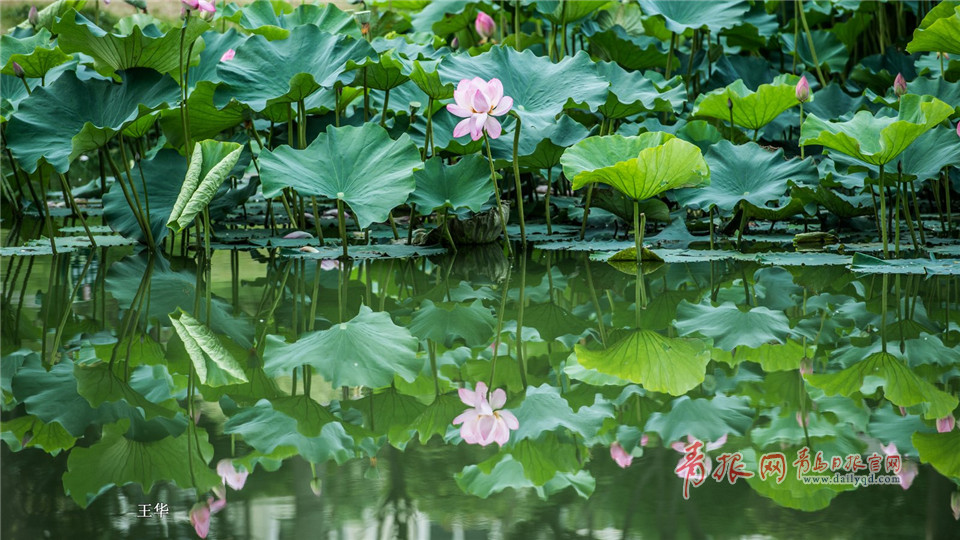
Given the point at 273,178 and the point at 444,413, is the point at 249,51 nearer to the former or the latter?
the point at 273,178

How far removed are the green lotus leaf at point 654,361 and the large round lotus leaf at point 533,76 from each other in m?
1.11

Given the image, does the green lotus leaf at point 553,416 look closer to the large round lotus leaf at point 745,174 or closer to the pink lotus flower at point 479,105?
the pink lotus flower at point 479,105

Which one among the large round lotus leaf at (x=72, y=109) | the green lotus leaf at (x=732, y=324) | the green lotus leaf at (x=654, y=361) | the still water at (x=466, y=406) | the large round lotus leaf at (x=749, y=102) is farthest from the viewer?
the large round lotus leaf at (x=749, y=102)

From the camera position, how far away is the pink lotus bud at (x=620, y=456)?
849 millimetres

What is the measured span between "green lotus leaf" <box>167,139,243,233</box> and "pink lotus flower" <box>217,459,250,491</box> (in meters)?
1.32

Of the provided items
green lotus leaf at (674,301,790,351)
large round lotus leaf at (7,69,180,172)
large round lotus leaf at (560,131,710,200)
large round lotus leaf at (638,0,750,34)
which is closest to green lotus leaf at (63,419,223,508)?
green lotus leaf at (674,301,790,351)

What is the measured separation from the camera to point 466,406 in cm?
106

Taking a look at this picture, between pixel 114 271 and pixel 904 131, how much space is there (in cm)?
182

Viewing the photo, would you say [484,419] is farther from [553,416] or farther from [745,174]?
[745,174]

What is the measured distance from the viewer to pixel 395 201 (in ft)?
6.97

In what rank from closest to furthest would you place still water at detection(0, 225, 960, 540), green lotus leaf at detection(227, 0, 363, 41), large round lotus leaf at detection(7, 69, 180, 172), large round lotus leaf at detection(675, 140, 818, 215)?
still water at detection(0, 225, 960, 540)
large round lotus leaf at detection(7, 69, 180, 172)
large round lotus leaf at detection(675, 140, 818, 215)
green lotus leaf at detection(227, 0, 363, 41)

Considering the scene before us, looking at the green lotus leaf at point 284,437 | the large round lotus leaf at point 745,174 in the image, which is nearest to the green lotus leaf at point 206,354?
the green lotus leaf at point 284,437

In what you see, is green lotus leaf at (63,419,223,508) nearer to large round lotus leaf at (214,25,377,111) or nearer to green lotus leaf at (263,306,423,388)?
green lotus leaf at (263,306,423,388)

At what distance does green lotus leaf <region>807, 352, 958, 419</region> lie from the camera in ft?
3.39
